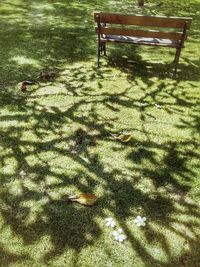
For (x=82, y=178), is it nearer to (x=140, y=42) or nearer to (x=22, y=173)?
(x=22, y=173)

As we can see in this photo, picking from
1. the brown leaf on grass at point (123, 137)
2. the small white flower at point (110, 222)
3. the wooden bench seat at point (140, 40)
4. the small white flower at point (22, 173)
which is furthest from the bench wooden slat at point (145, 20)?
the small white flower at point (110, 222)

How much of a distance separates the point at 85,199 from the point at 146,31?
436cm

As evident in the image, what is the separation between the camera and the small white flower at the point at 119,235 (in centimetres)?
391

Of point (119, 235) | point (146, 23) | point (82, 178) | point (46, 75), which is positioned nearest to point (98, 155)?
point (82, 178)

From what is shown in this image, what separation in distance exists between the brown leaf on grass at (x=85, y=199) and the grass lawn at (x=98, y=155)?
7 centimetres

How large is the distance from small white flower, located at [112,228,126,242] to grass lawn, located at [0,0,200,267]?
5cm

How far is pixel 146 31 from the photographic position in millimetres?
7336

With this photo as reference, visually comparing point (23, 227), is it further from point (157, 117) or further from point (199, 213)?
point (157, 117)

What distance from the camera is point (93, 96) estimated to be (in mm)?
6707

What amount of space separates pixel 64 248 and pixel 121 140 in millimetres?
2135

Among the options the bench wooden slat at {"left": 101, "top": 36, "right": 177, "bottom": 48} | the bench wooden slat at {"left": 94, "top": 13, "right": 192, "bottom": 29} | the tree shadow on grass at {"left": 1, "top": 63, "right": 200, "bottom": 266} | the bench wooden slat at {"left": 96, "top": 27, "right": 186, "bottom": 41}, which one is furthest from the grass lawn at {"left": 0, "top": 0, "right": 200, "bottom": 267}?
the bench wooden slat at {"left": 94, "top": 13, "right": 192, "bottom": 29}

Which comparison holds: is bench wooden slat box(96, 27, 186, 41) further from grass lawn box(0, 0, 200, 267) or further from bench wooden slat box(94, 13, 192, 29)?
grass lawn box(0, 0, 200, 267)

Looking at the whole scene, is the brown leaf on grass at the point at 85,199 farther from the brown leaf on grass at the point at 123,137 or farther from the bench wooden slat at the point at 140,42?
the bench wooden slat at the point at 140,42

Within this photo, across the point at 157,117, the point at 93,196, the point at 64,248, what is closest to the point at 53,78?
the point at 157,117
